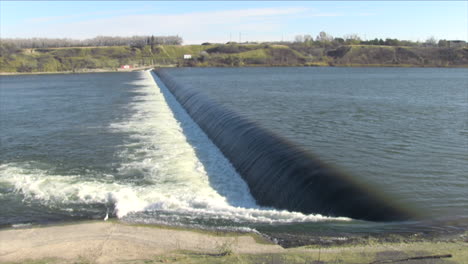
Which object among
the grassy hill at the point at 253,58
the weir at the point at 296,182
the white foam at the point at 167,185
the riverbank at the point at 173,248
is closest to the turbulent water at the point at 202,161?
the white foam at the point at 167,185

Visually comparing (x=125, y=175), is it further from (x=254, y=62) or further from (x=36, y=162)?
(x=254, y=62)

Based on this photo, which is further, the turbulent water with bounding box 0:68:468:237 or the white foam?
the white foam

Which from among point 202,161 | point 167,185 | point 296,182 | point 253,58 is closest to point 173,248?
point 296,182

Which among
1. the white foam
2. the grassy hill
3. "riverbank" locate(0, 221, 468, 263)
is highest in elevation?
the grassy hill

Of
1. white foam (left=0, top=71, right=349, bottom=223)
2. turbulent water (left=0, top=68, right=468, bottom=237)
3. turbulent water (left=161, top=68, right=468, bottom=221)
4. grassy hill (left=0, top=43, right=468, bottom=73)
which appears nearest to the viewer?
turbulent water (left=0, top=68, right=468, bottom=237)

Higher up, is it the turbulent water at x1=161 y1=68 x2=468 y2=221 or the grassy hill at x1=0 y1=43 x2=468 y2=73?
the grassy hill at x1=0 y1=43 x2=468 y2=73

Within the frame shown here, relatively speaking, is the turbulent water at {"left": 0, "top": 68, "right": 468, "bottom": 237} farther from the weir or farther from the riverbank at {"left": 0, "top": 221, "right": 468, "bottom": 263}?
the riverbank at {"left": 0, "top": 221, "right": 468, "bottom": 263}

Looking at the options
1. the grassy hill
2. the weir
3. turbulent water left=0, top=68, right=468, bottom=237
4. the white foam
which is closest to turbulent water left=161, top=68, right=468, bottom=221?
turbulent water left=0, top=68, right=468, bottom=237

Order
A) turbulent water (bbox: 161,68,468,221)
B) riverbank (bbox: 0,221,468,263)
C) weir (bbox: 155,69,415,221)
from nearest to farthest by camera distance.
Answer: riverbank (bbox: 0,221,468,263), weir (bbox: 155,69,415,221), turbulent water (bbox: 161,68,468,221)
